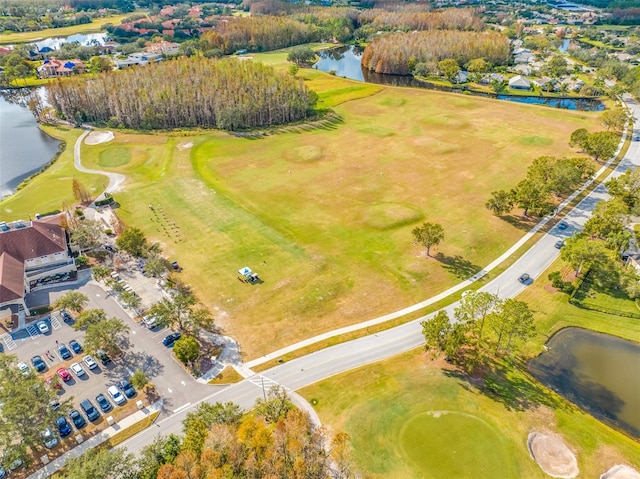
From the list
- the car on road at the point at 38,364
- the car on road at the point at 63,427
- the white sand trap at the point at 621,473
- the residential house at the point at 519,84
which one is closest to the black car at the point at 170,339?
the car on road at the point at 63,427

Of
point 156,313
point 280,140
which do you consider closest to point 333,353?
point 156,313

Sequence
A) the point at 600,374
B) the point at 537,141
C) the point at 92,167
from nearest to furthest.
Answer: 1. the point at 600,374
2. the point at 92,167
3. the point at 537,141

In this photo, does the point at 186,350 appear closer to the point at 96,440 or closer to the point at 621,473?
the point at 96,440

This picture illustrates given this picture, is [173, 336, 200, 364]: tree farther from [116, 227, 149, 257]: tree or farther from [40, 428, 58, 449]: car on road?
[116, 227, 149, 257]: tree

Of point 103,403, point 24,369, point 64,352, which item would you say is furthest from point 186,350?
point 24,369

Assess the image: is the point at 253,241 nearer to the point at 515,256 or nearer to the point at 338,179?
the point at 338,179
